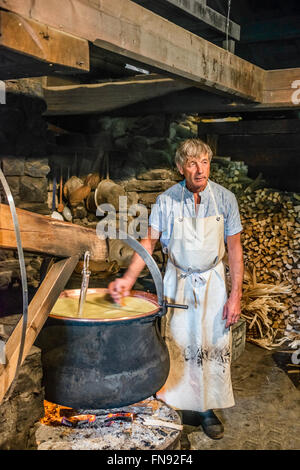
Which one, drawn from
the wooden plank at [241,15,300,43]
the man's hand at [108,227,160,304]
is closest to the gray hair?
the man's hand at [108,227,160,304]

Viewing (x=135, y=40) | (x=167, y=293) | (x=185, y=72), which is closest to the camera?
(x=135, y=40)

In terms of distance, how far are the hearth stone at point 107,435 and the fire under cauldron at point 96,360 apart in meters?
0.25

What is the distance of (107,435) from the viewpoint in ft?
8.15

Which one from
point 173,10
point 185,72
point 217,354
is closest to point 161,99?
point 173,10

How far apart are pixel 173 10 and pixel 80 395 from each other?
2.99m

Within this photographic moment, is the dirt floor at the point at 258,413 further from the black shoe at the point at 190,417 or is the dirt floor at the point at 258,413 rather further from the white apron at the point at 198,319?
A: the white apron at the point at 198,319

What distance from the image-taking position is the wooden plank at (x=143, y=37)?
2.15 m

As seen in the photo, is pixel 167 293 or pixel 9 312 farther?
pixel 167 293

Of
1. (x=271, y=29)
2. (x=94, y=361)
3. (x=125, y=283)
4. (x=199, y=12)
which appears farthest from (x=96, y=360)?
(x=271, y=29)

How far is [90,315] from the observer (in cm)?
246

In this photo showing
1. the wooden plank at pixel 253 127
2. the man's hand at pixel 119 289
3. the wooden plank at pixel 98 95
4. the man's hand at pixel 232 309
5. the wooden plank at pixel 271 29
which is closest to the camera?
the man's hand at pixel 119 289

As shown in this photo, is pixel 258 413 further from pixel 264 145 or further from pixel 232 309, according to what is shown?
pixel 264 145

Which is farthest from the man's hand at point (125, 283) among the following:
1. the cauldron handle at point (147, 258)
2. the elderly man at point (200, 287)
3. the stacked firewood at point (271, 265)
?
the stacked firewood at point (271, 265)

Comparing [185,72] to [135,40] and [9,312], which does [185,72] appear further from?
[9,312]
